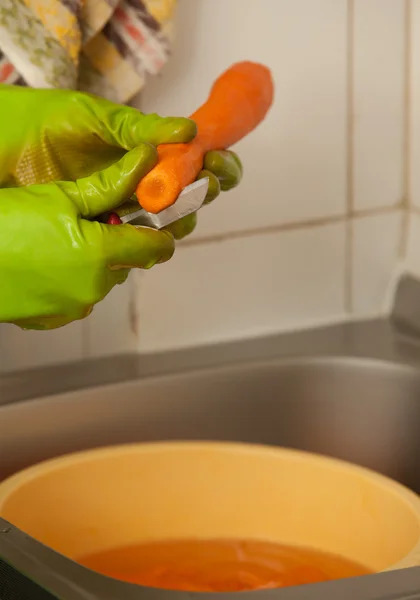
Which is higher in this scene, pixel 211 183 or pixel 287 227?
pixel 211 183

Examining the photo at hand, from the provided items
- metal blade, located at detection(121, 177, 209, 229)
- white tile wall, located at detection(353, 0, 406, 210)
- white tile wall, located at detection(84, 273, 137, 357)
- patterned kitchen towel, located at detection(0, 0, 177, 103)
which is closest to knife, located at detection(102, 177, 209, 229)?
metal blade, located at detection(121, 177, 209, 229)

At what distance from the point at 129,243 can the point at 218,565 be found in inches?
12.6

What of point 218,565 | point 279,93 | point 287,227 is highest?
point 279,93

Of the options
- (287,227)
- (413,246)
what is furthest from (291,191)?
(413,246)

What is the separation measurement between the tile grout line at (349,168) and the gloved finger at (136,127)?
1.09 ft

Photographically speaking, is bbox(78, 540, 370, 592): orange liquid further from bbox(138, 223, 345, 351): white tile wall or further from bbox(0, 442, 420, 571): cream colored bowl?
bbox(138, 223, 345, 351): white tile wall

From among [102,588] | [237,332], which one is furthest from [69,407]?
[102,588]

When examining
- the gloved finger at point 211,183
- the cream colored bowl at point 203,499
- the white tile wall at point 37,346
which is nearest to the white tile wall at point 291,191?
the white tile wall at point 37,346

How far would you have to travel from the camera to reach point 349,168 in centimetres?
94

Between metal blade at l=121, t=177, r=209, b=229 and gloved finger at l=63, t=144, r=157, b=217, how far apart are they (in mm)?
21

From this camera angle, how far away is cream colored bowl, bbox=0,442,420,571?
2.46 ft

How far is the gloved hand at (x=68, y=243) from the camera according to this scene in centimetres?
52

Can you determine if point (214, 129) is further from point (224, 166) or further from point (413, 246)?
point (413, 246)

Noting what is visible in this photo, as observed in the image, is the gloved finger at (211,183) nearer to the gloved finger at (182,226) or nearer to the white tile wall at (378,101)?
the gloved finger at (182,226)
